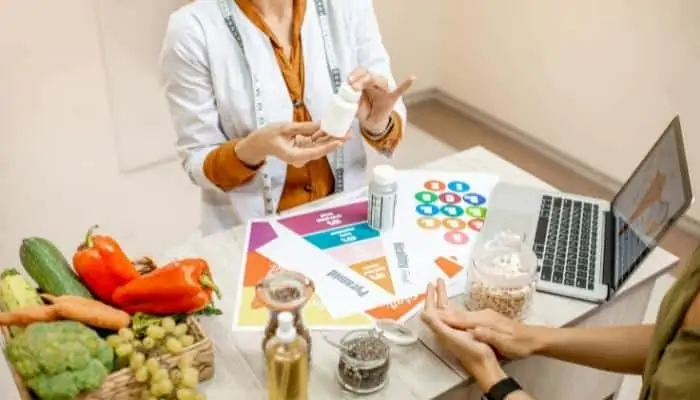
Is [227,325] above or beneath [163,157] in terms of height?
above

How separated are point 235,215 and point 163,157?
1.34 metres

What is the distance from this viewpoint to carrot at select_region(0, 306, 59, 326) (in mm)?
1094

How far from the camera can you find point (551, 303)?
1345 millimetres

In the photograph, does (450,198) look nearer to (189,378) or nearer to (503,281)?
(503,281)

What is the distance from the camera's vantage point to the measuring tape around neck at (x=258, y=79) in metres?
1.60

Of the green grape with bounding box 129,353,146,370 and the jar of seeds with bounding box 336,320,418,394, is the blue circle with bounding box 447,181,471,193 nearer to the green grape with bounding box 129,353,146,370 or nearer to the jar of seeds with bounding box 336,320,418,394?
the jar of seeds with bounding box 336,320,418,394

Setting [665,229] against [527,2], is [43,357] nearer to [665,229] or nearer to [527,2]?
[665,229]

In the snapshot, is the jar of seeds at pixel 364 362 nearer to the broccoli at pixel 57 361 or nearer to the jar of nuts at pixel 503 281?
the jar of nuts at pixel 503 281

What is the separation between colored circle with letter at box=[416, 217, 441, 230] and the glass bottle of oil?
0.51 meters

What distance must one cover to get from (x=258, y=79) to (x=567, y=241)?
0.71 m

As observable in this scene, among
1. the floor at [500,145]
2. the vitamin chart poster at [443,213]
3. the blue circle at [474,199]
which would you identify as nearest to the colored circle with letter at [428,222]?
the vitamin chart poster at [443,213]

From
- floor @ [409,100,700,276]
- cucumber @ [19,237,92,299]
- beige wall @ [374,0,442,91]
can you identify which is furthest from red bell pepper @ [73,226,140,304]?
beige wall @ [374,0,442,91]

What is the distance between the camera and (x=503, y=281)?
1.25 meters

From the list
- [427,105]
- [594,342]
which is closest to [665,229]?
[594,342]
